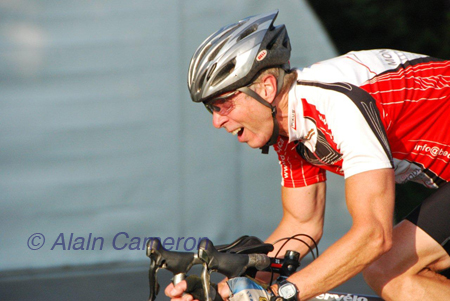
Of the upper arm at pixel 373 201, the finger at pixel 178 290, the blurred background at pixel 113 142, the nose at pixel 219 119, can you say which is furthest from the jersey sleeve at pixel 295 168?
the blurred background at pixel 113 142

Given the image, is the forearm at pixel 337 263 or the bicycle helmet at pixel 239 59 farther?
the bicycle helmet at pixel 239 59

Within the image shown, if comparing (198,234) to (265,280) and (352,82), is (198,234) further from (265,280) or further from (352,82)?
(352,82)

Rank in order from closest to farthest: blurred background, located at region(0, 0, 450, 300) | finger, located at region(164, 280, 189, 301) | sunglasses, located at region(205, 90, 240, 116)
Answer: finger, located at region(164, 280, 189, 301) → sunglasses, located at region(205, 90, 240, 116) → blurred background, located at region(0, 0, 450, 300)

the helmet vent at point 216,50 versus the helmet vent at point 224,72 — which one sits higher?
the helmet vent at point 216,50

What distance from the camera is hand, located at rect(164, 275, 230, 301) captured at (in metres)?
1.84

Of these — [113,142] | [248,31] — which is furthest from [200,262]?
[113,142]

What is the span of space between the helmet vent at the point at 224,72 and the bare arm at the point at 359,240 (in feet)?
2.10

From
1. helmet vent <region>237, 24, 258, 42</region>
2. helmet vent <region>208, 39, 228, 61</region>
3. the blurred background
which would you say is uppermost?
helmet vent <region>237, 24, 258, 42</region>

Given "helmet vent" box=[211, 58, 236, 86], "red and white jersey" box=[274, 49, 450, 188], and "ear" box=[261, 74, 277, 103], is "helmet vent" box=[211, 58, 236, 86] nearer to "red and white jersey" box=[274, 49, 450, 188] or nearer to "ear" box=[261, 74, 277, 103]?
"ear" box=[261, 74, 277, 103]

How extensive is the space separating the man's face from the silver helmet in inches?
2.4

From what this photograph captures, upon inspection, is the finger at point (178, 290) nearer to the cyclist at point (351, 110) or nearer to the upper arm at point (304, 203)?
the cyclist at point (351, 110)

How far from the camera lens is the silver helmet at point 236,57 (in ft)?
7.13

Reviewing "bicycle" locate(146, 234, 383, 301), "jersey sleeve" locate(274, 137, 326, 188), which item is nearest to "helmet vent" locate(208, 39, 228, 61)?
"jersey sleeve" locate(274, 137, 326, 188)

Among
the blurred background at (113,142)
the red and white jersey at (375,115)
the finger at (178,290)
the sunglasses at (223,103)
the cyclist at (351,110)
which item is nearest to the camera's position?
the finger at (178,290)
